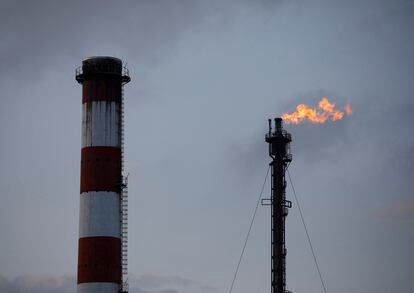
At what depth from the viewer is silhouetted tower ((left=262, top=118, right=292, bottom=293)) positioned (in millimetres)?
78188

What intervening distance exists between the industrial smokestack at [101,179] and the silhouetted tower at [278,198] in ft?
49.3

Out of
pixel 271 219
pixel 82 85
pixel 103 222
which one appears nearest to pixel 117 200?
pixel 103 222

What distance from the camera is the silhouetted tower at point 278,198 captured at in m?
78.2

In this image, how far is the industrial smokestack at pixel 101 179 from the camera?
216 ft

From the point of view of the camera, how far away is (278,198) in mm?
79125

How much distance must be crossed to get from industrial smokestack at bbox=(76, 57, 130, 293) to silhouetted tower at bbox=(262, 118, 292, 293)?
49.3 feet

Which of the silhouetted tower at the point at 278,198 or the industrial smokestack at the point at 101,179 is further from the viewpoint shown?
the silhouetted tower at the point at 278,198

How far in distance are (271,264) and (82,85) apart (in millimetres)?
19534

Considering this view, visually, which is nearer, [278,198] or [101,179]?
[101,179]

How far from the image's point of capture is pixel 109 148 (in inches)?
2645

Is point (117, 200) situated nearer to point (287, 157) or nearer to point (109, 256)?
point (109, 256)

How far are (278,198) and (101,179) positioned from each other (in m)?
16.7

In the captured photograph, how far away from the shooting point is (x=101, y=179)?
66.8 metres

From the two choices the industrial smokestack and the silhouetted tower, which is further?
the silhouetted tower
